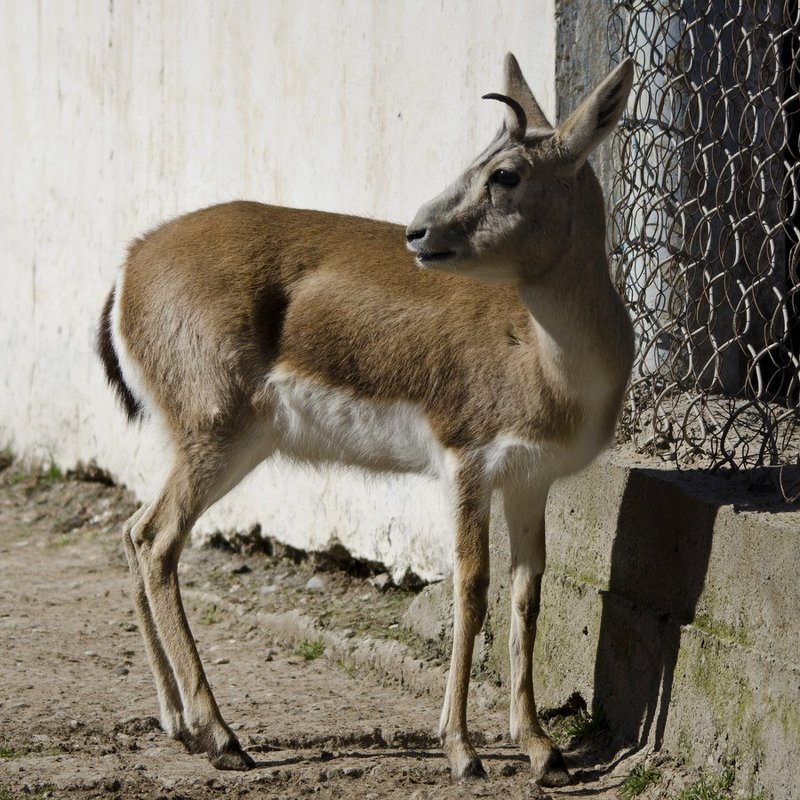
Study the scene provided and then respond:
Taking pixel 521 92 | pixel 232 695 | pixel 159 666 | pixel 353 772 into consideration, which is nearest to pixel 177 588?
pixel 159 666

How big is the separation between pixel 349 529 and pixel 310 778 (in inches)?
81.4

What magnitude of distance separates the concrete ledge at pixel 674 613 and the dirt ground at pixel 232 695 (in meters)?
0.24

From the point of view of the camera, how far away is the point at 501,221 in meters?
4.11

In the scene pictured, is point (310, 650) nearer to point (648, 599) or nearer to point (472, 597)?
point (472, 597)

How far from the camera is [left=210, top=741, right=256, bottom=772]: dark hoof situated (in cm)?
440

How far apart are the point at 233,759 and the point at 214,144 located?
363 centimetres

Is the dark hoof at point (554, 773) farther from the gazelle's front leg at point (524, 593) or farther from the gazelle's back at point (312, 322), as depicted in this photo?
the gazelle's back at point (312, 322)

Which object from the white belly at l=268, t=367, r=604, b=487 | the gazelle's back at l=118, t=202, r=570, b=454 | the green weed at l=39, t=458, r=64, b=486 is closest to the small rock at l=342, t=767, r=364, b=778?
the white belly at l=268, t=367, r=604, b=487

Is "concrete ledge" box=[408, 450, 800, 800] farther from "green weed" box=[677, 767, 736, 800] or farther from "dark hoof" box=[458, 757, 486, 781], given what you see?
"dark hoof" box=[458, 757, 486, 781]

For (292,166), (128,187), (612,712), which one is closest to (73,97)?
(128,187)

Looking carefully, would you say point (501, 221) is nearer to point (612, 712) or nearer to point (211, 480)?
point (211, 480)

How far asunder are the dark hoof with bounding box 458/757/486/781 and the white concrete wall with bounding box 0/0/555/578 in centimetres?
146

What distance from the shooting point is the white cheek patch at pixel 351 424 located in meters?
4.57

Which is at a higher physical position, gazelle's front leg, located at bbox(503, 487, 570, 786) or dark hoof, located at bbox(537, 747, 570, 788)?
gazelle's front leg, located at bbox(503, 487, 570, 786)
